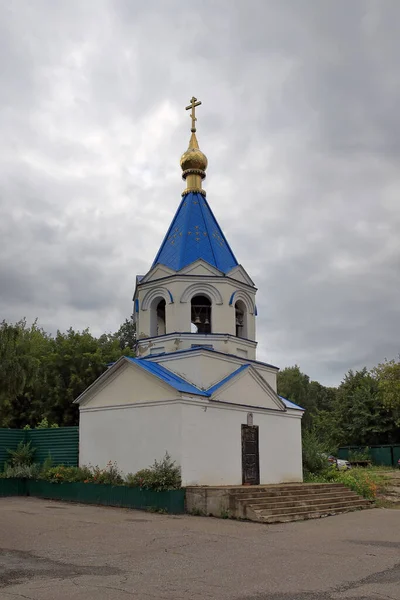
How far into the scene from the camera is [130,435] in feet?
54.7

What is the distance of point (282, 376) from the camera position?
2333 inches

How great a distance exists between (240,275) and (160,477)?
7305 millimetres

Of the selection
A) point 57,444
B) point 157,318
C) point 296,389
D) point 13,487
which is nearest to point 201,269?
point 157,318

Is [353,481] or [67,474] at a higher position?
[67,474]

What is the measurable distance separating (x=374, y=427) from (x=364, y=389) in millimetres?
2622

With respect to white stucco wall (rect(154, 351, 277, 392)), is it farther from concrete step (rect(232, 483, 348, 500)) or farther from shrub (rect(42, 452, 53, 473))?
shrub (rect(42, 452, 53, 473))

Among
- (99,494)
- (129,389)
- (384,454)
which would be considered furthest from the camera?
(384,454)

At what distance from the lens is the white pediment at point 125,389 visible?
16281mm

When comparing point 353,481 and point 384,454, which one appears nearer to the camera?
point 353,481

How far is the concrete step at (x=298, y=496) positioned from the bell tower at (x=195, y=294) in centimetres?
478

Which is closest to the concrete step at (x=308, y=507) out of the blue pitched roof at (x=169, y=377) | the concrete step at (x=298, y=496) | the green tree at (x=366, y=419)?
the concrete step at (x=298, y=496)

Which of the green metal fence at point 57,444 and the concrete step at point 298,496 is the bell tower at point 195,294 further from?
the concrete step at point 298,496

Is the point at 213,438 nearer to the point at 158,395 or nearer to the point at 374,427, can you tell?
the point at 158,395

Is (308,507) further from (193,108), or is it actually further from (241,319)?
(193,108)
